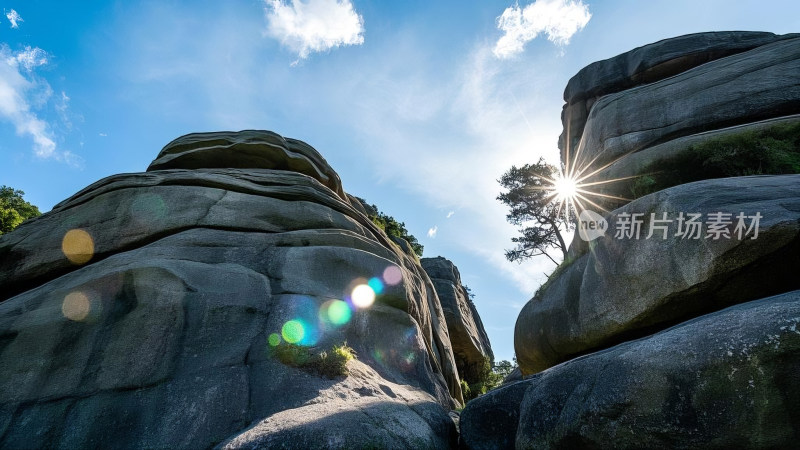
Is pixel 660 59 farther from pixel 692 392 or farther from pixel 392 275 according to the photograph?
pixel 692 392

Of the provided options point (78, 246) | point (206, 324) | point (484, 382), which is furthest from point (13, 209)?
point (484, 382)

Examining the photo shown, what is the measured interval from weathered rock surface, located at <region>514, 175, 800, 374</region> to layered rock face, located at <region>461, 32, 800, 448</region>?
0.03 meters

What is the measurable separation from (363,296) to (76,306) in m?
6.62

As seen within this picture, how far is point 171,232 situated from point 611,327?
41.6ft

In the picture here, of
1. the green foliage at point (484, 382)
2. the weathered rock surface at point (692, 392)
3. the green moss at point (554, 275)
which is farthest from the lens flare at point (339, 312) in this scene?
the green foliage at point (484, 382)

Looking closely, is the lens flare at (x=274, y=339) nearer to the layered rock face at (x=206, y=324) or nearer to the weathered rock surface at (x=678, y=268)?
the layered rock face at (x=206, y=324)

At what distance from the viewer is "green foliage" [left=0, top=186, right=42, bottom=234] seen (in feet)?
92.7

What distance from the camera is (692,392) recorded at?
5.15 meters

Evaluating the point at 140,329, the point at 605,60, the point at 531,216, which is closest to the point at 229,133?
the point at 140,329

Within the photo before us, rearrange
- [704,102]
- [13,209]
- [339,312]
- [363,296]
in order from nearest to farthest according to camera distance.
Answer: [339,312]
[363,296]
[704,102]
[13,209]

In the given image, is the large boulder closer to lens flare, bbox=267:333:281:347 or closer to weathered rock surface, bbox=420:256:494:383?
weathered rock surface, bbox=420:256:494:383

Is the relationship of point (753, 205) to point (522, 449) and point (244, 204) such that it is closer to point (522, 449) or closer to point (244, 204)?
point (522, 449)

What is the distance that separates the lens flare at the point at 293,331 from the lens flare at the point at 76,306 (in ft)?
13.4

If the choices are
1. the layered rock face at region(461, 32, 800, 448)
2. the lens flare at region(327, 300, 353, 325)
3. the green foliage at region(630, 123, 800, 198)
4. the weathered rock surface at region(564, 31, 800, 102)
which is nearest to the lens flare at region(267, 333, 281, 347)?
the lens flare at region(327, 300, 353, 325)
